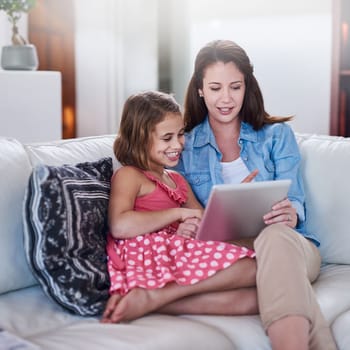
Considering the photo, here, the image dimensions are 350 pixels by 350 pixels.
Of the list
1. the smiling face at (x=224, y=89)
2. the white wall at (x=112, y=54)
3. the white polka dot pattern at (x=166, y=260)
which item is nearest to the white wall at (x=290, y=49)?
the white wall at (x=112, y=54)

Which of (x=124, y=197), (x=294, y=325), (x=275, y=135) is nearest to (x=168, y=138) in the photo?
(x=124, y=197)

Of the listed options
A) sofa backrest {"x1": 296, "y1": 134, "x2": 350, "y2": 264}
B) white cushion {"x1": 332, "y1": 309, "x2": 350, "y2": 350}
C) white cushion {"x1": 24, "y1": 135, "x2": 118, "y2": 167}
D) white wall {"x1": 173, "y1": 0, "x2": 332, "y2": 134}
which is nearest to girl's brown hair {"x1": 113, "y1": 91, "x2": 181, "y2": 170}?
white cushion {"x1": 24, "y1": 135, "x2": 118, "y2": 167}

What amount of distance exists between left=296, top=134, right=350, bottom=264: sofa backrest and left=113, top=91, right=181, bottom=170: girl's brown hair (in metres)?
0.46

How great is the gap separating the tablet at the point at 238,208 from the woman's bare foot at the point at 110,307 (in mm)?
261

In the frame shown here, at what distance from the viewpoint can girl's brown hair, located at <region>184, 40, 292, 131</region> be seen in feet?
7.24

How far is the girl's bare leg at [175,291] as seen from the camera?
1696 millimetres

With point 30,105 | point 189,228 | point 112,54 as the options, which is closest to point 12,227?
point 189,228

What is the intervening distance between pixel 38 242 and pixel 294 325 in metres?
0.61

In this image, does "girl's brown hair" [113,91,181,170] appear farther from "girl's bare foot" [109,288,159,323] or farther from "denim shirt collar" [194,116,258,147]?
"girl's bare foot" [109,288,159,323]

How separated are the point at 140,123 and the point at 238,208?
1.29 feet

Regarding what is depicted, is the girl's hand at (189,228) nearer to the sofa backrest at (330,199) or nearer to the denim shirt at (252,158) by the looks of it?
the denim shirt at (252,158)

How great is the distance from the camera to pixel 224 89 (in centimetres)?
218

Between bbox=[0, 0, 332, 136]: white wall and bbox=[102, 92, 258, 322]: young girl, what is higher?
bbox=[0, 0, 332, 136]: white wall

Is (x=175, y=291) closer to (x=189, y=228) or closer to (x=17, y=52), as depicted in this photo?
(x=189, y=228)
